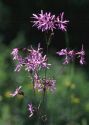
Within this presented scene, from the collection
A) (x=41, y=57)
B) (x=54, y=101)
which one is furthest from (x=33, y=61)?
(x=54, y=101)

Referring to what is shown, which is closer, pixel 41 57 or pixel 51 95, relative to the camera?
pixel 41 57

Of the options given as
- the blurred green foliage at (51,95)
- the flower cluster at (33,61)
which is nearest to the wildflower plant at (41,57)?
the flower cluster at (33,61)

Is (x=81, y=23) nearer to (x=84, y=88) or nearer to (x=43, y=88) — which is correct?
(x=84, y=88)

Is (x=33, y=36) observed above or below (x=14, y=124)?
above

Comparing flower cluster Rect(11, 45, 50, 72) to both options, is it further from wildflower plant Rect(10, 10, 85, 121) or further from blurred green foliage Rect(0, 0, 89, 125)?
blurred green foliage Rect(0, 0, 89, 125)

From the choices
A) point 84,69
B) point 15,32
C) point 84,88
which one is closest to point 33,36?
point 15,32

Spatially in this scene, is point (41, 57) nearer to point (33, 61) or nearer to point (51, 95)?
point (33, 61)

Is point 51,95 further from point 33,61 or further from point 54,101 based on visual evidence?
point 33,61

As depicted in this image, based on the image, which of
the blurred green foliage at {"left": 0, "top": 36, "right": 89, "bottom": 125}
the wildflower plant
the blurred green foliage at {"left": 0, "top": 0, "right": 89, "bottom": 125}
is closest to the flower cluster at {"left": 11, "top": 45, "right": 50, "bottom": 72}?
the wildflower plant

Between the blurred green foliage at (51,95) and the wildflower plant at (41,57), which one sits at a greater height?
the blurred green foliage at (51,95)

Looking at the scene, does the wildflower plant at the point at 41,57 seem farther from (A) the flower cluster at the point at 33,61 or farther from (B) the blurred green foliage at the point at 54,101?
(B) the blurred green foliage at the point at 54,101

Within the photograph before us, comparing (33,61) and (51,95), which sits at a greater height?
(51,95)
